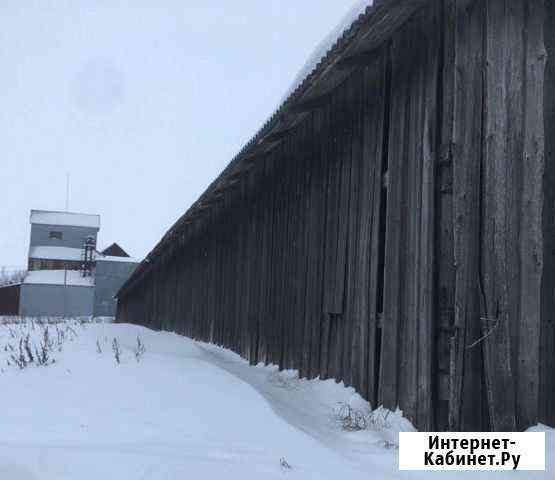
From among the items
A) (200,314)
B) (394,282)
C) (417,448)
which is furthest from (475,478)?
(200,314)

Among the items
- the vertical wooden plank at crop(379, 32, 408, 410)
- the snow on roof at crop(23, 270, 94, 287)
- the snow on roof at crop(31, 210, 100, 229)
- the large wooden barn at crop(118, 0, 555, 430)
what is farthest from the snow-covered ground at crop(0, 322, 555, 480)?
the snow on roof at crop(31, 210, 100, 229)

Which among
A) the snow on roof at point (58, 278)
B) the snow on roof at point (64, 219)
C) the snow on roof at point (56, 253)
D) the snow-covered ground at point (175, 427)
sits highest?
the snow on roof at point (64, 219)

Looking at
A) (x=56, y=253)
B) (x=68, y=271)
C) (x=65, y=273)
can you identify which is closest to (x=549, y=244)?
(x=65, y=273)

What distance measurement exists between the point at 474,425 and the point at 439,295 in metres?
1.05

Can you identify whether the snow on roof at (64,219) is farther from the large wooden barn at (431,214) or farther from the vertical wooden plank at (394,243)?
the vertical wooden plank at (394,243)

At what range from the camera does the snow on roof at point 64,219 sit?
162ft

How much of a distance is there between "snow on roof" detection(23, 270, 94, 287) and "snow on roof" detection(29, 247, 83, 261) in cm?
154

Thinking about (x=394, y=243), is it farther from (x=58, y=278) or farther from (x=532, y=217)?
(x=58, y=278)

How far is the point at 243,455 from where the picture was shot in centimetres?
386

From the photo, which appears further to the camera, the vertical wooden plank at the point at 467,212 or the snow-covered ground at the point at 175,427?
the vertical wooden plank at the point at 467,212

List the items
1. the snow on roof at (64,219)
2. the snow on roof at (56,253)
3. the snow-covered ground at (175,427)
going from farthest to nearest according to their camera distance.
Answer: the snow on roof at (64,219)
the snow on roof at (56,253)
the snow-covered ground at (175,427)

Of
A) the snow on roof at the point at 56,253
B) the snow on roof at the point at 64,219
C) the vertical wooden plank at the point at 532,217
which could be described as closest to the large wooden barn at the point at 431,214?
the vertical wooden plank at the point at 532,217

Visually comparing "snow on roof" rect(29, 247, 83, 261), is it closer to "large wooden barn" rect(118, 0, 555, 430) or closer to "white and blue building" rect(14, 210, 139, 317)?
"white and blue building" rect(14, 210, 139, 317)

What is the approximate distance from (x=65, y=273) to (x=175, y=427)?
1726 inches
